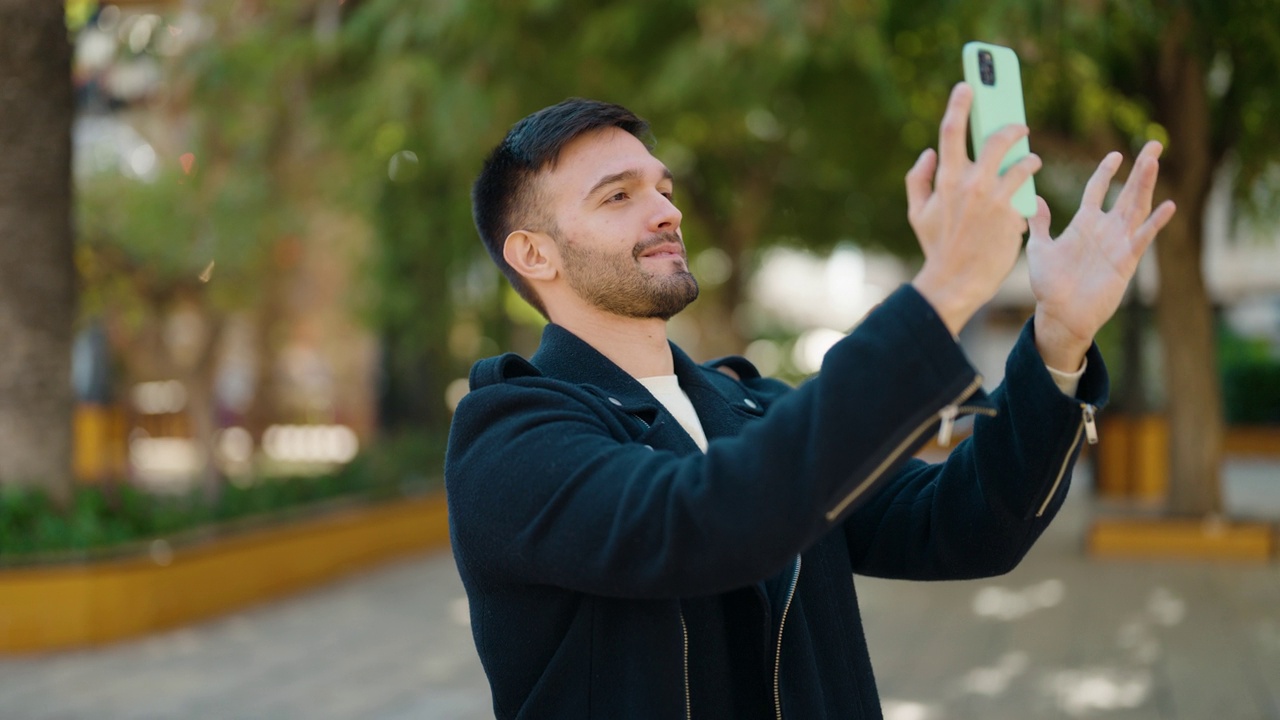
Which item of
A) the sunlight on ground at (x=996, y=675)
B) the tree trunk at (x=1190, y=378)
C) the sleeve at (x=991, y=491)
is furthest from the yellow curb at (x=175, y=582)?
the tree trunk at (x=1190, y=378)

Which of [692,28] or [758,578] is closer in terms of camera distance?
[758,578]

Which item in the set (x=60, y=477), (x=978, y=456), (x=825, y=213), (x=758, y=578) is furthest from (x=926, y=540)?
(x=825, y=213)

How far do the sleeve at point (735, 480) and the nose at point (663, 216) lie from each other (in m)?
0.41

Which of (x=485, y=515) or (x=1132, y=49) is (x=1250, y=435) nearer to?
(x=1132, y=49)

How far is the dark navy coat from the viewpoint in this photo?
142 centimetres

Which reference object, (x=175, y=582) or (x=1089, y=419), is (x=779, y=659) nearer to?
(x=1089, y=419)

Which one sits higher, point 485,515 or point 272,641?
point 485,515

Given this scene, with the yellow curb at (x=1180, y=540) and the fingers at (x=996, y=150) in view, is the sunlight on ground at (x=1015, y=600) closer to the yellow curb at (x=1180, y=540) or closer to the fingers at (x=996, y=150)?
the yellow curb at (x=1180, y=540)

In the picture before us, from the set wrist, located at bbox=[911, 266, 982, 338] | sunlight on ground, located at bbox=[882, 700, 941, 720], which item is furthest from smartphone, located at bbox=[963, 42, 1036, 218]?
sunlight on ground, located at bbox=[882, 700, 941, 720]

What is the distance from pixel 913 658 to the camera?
678cm

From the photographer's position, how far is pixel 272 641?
7480 mm

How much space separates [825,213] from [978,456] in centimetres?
1464

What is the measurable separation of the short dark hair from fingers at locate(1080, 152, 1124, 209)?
72 cm

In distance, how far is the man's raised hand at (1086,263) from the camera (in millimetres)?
1627
